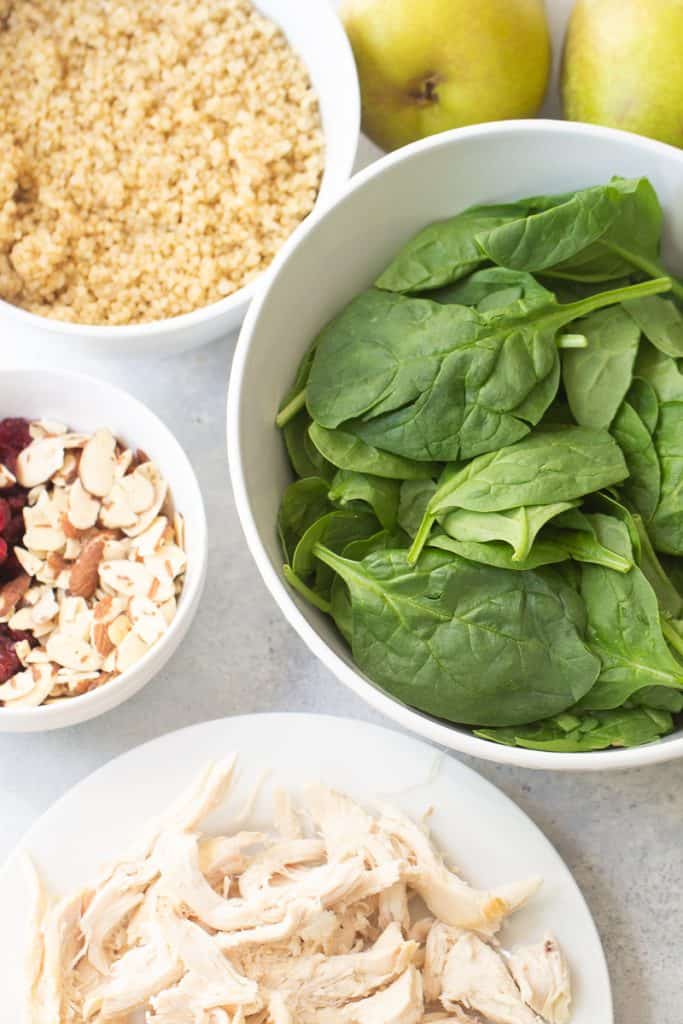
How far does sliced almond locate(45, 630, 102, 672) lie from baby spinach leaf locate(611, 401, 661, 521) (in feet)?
1.58

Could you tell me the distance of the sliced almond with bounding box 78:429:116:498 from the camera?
108cm

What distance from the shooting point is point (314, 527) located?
0.93m

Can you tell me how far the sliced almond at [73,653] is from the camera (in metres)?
1.03

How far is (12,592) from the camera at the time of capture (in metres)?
1.06

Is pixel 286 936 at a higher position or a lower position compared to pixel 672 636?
lower

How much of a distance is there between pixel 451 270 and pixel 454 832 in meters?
0.50

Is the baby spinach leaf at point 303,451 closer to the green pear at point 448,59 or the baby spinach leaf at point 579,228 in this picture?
the baby spinach leaf at point 579,228

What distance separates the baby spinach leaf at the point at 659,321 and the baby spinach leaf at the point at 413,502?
0.21m

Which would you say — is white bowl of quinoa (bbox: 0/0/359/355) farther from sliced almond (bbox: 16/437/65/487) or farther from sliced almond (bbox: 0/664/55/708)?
sliced almond (bbox: 0/664/55/708)

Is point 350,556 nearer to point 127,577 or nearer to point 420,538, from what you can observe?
point 420,538

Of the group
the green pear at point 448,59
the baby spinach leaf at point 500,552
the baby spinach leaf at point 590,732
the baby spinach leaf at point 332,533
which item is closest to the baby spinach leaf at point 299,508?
the baby spinach leaf at point 332,533

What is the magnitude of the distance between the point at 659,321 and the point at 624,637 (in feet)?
0.84

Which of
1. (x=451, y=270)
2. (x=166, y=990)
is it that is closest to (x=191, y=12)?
(x=451, y=270)

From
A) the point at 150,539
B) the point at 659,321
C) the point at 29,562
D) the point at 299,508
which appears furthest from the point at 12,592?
the point at 659,321
